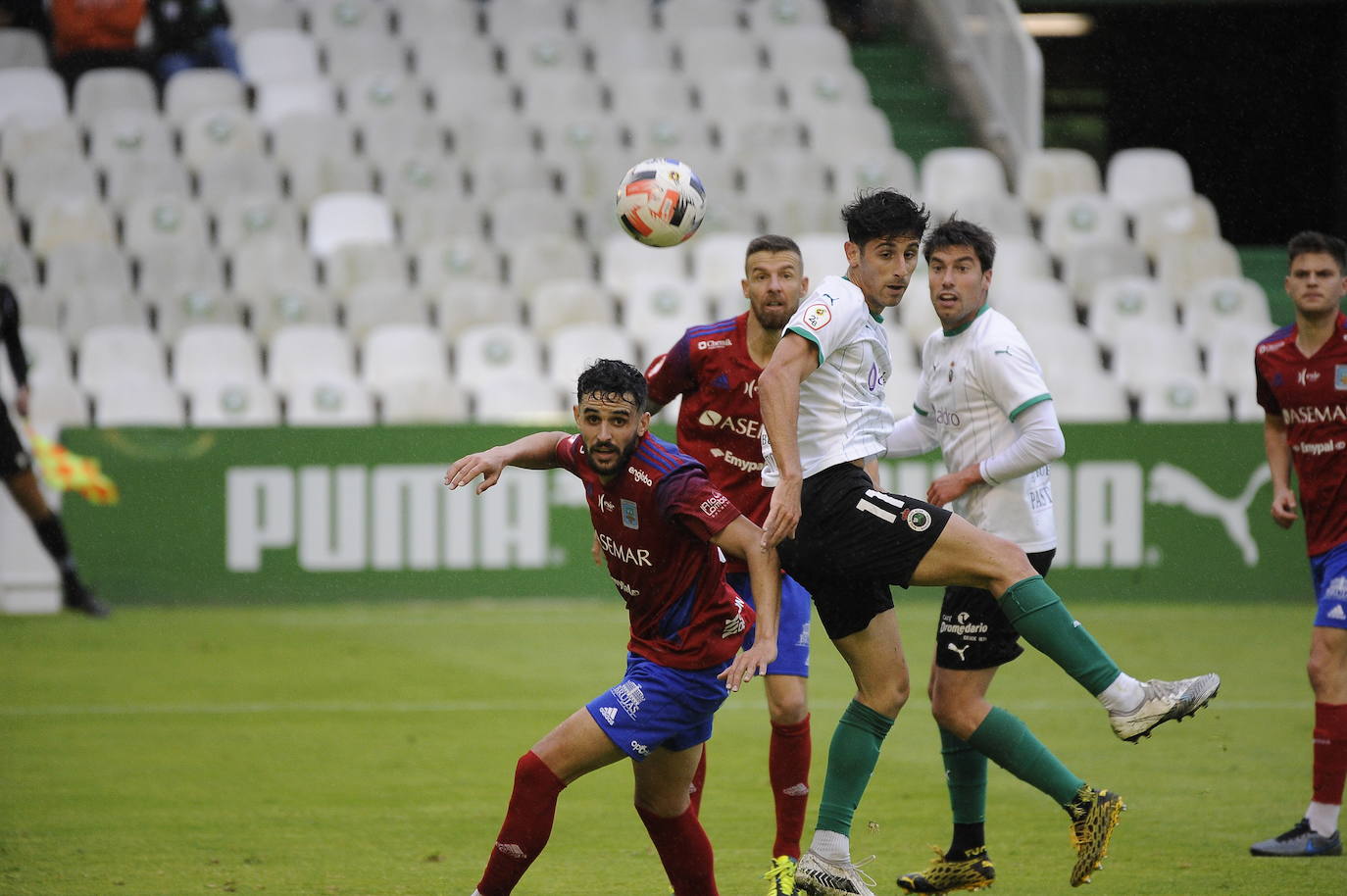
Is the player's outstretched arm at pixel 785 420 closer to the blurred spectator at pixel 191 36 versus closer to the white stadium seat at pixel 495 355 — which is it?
the white stadium seat at pixel 495 355

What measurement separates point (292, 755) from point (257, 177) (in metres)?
9.66

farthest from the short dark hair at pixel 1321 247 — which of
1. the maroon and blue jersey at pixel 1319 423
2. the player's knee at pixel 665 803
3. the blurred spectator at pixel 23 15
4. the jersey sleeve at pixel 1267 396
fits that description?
the blurred spectator at pixel 23 15

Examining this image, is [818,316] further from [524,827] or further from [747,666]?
[524,827]

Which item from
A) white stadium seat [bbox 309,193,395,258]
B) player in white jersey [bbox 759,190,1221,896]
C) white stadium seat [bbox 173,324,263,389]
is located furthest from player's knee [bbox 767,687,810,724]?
white stadium seat [bbox 309,193,395,258]

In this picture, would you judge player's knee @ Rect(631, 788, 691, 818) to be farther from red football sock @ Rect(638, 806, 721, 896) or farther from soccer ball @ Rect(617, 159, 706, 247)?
soccer ball @ Rect(617, 159, 706, 247)

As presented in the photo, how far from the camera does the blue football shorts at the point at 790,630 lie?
18.8 ft

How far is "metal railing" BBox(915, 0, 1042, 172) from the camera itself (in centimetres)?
1698

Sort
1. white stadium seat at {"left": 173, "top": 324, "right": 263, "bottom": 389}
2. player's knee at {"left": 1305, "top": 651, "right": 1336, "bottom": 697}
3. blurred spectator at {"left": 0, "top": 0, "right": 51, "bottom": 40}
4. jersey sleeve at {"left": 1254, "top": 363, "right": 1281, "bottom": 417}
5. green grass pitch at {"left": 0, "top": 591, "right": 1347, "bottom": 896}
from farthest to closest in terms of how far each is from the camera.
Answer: blurred spectator at {"left": 0, "top": 0, "right": 51, "bottom": 40}, white stadium seat at {"left": 173, "top": 324, "right": 263, "bottom": 389}, jersey sleeve at {"left": 1254, "top": 363, "right": 1281, "bottom": 417}, player's knee at {"left": 1305, "top": 651, "right": 1336, "bottom": 697}, green grass pitch at {"left": 0, "top": 591, "right": 1347, "bottom": 896}

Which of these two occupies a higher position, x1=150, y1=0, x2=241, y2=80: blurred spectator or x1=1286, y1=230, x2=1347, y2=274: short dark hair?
x1=150, y1=0, x2=241, y2=80: blurred spectator

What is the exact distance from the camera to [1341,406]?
625 cm

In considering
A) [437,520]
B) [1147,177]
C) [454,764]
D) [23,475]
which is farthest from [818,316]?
[1147,177]

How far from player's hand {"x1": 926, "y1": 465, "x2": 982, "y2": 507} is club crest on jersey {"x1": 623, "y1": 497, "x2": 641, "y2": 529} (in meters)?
1.22

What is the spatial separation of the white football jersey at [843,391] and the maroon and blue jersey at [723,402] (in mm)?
767

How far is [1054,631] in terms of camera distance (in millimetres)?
4965
